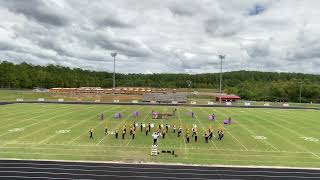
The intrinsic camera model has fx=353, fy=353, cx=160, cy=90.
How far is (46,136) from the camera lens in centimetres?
3644

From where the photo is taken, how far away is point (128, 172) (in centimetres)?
2358

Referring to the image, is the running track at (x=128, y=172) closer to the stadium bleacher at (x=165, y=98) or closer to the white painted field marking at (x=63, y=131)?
the white painted field marking at (x=63, y=131)

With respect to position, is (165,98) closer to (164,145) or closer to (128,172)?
(164,145)

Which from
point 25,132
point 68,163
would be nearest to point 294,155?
point 68,163

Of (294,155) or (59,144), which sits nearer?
(294,155)

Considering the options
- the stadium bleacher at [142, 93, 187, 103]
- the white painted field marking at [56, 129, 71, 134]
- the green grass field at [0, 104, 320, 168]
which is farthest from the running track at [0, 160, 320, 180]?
the stadium bleacher at [142, 93, 187, 103]

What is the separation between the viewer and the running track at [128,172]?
22656mm

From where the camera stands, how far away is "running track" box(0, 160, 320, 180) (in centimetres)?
2266

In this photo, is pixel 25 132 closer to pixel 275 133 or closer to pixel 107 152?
pixel 107 152

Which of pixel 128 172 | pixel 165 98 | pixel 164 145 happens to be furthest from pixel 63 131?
pixel 165 98

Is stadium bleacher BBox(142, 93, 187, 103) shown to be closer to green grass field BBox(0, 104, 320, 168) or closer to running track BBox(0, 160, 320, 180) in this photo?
green grass field BBox(0, 104, 320, 168)

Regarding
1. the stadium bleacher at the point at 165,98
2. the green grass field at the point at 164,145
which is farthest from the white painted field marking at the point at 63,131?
the stadium bleacher at the point at 165,98

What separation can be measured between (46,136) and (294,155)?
2407 cm

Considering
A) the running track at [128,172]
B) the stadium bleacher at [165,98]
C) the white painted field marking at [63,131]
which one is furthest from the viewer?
the stadium bleacher at [165,98]
